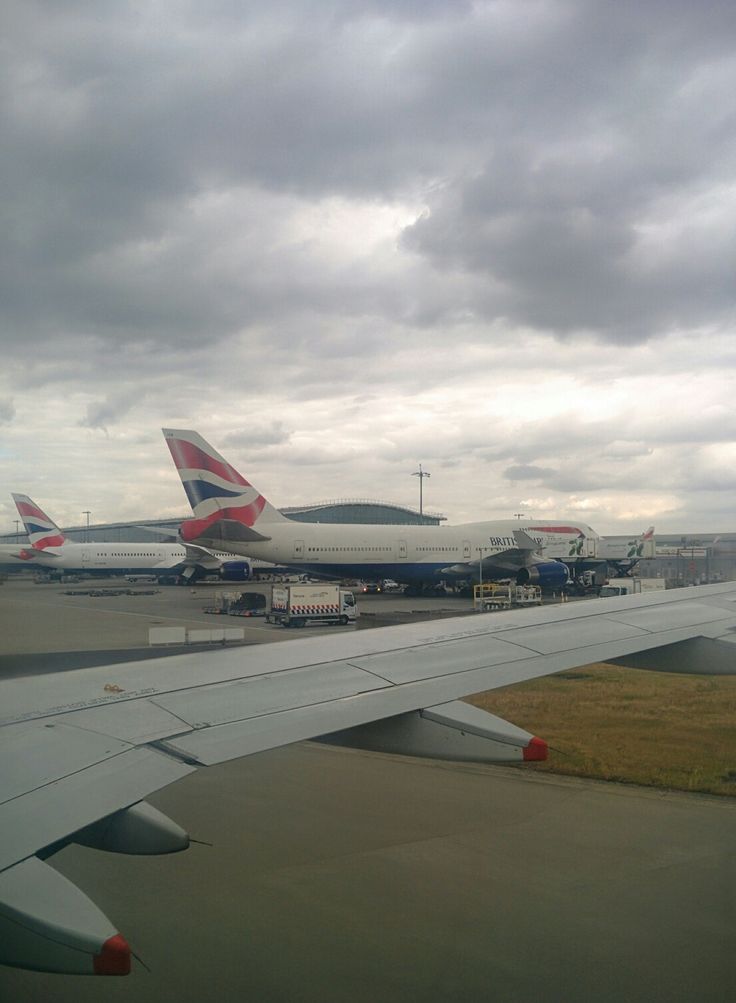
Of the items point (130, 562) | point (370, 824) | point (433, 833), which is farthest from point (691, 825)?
point (130, 562)

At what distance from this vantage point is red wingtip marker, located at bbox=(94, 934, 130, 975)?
214 cm

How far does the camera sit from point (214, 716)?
3871 mm

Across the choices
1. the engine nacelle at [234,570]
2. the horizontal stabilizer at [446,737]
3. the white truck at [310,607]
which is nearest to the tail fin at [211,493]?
the engine nacelle at [234,570]

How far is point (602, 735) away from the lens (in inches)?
350

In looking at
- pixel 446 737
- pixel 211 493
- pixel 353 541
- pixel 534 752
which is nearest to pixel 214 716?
pixel 446 737

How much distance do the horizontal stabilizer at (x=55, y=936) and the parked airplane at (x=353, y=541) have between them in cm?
3318

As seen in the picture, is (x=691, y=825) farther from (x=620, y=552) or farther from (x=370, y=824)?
(x=620, y=552)

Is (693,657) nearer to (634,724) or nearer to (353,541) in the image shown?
(634,724)

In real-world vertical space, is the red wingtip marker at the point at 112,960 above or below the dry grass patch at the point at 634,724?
above

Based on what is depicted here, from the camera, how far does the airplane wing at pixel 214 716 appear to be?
2383 mm

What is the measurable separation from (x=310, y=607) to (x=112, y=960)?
21677mm

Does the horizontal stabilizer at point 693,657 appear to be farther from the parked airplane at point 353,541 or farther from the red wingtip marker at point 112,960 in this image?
the parked airplane at point 353,541

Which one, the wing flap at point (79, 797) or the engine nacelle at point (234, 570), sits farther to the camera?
the engine nacelle at point (234, 570)

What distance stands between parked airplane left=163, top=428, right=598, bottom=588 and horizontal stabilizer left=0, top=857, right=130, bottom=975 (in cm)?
3318
